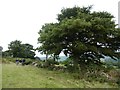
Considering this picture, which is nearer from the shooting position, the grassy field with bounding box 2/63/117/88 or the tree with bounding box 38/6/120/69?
the grassy field with bounding box 2/63/117/88

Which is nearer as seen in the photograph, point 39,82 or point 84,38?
point 39,82

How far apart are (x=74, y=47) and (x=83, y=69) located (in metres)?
2.62

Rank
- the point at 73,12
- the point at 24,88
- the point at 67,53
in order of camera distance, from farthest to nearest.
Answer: the point at 73,12, the point at 67,53, the point at 24,88

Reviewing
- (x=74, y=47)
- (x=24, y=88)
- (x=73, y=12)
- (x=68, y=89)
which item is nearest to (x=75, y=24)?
(x=74, y=47)

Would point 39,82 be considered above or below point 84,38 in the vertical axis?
below

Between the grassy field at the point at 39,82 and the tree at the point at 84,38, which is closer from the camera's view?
the grassy field at the point at 39,82

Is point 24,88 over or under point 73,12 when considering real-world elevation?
under

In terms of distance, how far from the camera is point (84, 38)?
17.4 m

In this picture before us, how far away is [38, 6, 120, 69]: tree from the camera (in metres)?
16.0

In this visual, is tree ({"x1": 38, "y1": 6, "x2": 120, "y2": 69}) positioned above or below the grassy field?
above

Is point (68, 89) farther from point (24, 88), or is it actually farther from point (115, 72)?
point (115, 72)

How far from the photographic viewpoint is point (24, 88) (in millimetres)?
8711

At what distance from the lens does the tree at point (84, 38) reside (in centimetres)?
1603

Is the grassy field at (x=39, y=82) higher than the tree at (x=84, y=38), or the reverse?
the tree at (x=84, y=38)
